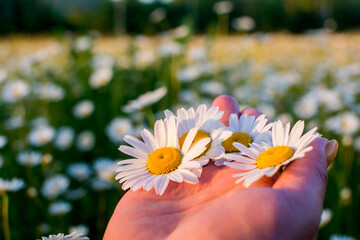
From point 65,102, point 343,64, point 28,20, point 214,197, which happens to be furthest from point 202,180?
point 28,20

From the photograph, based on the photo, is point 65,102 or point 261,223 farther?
point 65,102

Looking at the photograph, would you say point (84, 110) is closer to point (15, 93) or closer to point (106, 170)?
point (15, 93)

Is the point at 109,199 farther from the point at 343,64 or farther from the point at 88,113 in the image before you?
the point at 343,64

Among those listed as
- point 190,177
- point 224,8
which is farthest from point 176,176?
point 224,8

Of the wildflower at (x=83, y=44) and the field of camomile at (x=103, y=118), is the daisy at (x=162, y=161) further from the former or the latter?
the wildflower at (x=83, y=44)

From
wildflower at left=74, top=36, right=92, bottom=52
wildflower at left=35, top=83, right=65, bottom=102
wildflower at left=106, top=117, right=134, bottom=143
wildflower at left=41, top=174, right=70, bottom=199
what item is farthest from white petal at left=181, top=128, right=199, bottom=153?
wildflower at left=74, top=36, right=92, bottom=52

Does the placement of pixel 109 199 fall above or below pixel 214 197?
below

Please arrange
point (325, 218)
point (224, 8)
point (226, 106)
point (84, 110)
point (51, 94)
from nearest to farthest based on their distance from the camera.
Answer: point (226, 106) < point (325, 218) < point (84, 110) < point (51, 94) < point (224, 8)
